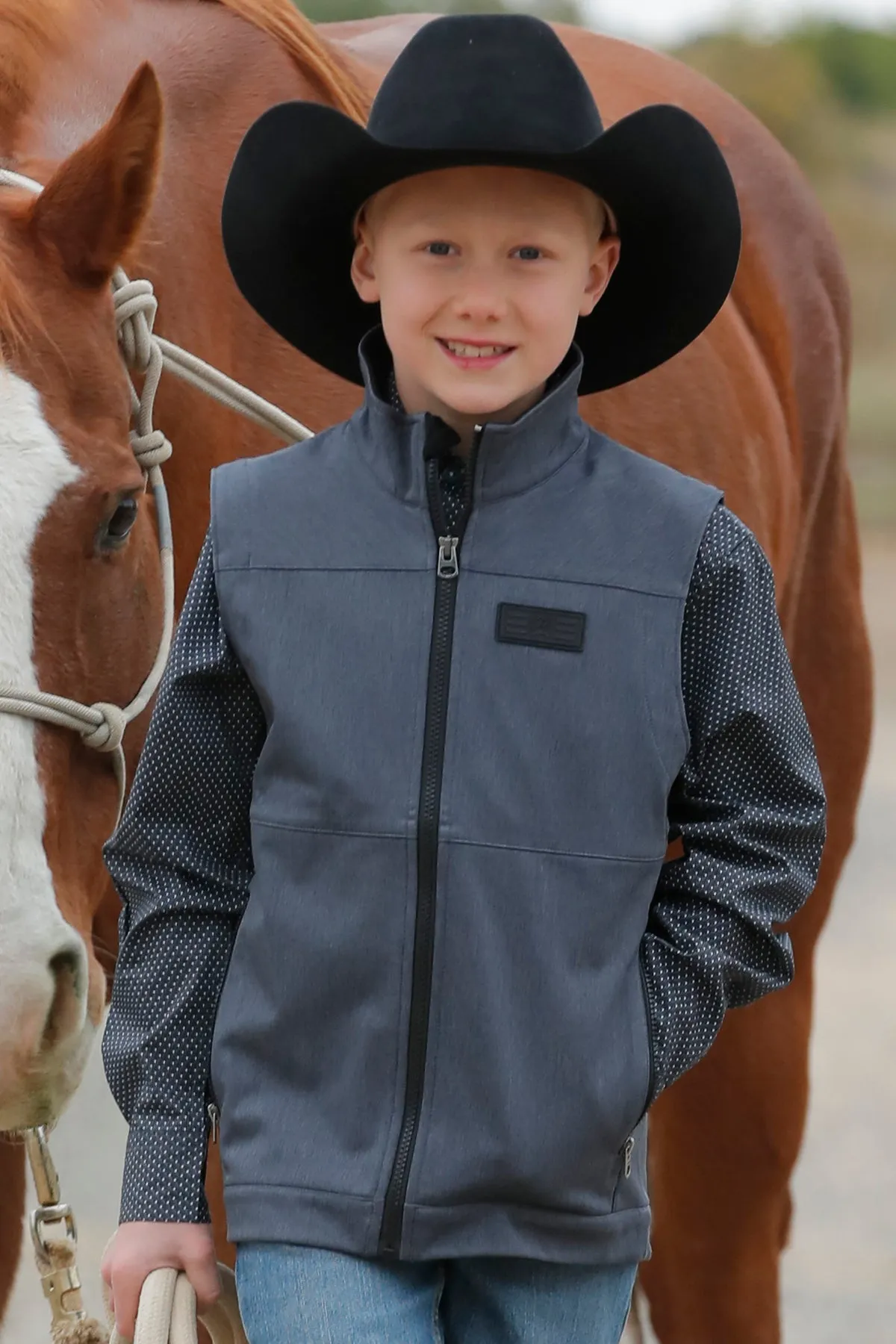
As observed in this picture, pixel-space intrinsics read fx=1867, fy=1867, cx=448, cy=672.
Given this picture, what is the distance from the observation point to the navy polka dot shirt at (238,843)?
1.36 m

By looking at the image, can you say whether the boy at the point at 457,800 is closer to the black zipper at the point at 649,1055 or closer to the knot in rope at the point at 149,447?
the black zipper at the point at 649,1055

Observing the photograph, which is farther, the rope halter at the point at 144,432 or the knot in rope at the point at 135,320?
→ the knot in rope at the point at 135,320

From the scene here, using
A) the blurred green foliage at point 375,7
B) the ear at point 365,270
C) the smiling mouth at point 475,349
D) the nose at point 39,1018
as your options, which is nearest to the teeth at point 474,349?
the smiling mouth at point 475,349

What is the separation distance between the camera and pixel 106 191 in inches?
69.7

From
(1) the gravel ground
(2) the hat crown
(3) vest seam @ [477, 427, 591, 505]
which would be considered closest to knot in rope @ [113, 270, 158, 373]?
(2) the hat crown

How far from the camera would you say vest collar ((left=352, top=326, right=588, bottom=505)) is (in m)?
1.37

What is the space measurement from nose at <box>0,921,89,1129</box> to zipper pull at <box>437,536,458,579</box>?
0.46 meters

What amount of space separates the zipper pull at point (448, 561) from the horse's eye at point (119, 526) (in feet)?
1.53

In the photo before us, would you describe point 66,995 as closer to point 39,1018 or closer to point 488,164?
point 39,1018

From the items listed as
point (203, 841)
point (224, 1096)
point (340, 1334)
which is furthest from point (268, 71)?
point (340, 1334)

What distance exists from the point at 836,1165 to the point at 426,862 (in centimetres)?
323

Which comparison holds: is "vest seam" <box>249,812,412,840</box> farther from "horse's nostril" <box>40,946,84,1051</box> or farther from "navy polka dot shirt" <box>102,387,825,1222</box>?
"horse's nostril" <box>40,946,84,1051</box>

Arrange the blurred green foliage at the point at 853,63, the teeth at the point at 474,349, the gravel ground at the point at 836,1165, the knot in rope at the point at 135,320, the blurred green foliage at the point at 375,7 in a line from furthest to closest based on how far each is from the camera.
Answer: the blurred green foliage at the point at 853,63, the blurred green foliage at the point at 375,7, the gravel ground at the point at 836,1165, the knot in rope at the point at 135,320, the teeth at the point at 474,349

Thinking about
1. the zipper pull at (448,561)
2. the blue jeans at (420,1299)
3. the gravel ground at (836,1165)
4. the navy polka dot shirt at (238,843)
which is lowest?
the gravel ground at (836,1165)
